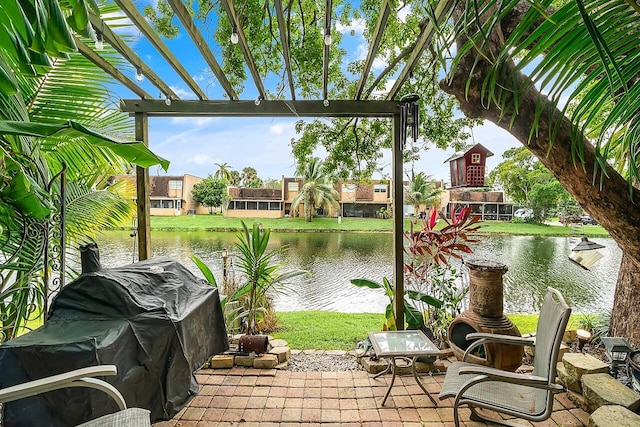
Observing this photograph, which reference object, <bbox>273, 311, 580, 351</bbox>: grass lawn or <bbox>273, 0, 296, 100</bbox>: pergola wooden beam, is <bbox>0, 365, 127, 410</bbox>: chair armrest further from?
<bbox>273, 311, 580, 351</bbox>: grass lawn

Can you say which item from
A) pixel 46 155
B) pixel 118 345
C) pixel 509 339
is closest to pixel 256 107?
pixel 46 155

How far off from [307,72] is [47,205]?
2.22m

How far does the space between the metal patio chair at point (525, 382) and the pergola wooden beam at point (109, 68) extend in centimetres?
307

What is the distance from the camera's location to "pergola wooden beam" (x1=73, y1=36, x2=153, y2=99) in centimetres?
222

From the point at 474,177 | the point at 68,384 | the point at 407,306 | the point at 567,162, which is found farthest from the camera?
the point at 407,306

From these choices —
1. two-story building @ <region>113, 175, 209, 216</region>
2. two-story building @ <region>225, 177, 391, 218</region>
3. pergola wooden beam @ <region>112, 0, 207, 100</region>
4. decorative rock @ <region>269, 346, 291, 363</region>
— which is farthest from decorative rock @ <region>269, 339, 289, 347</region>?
two-story building @ <region>113, 175, 209, 216</region>

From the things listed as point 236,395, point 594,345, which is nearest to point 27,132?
point 236,395

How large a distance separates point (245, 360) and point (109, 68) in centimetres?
269

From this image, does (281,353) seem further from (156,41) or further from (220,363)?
(156,41)

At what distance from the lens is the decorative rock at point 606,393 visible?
85.4 inches

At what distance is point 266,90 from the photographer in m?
3.26

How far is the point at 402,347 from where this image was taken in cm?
252

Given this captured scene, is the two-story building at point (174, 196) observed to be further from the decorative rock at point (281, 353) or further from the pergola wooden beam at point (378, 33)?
the pergola wooden beam at point (378, 33)

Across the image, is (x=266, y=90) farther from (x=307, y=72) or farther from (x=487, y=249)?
(x=487, y=249)
